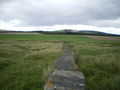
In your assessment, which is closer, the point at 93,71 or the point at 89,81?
the point at 89,81

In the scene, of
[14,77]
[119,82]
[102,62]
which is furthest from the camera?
[102,62]

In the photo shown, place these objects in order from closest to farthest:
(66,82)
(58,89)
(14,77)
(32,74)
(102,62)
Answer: (58,89) → (66,82) → (14,77) → (32,74) → (102,62)

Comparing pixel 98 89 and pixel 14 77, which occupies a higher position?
pixel 98 89

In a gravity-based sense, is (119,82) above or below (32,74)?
above

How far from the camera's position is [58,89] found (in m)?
3.46

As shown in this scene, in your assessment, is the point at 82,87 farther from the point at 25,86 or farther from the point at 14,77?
the point at 14,77

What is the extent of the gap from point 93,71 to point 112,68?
1.27m

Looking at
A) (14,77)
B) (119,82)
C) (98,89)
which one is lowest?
(14,77)

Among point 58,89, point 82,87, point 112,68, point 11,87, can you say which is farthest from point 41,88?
point 112,68

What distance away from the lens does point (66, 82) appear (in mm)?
3910

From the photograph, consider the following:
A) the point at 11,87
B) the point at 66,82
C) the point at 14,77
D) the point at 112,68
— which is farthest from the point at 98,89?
the point at 14,77

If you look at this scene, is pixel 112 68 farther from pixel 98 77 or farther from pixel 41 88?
pixel 41 88

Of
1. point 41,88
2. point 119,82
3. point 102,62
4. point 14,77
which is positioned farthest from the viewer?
point 102,62

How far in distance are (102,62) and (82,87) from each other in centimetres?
496
